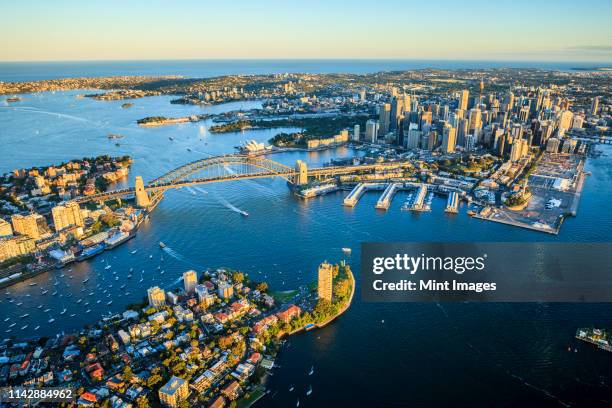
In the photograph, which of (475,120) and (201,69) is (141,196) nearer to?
(475,120)

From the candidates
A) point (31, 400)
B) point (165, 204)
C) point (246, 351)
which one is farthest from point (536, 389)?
point (165, 204)

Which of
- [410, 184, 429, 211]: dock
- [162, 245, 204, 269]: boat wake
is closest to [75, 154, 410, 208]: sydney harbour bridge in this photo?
[410, 184, 429, 211]: dock

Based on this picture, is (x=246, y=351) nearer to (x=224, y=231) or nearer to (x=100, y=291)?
(x=100, y=291)

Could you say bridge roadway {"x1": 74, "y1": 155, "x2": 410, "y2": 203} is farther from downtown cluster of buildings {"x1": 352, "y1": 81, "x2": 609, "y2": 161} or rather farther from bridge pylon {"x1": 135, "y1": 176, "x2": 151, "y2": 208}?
downtown cluster of buildings {"x1": 352, "y1": 81, "x2": 609, "y2": 161}

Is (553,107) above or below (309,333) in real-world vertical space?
above

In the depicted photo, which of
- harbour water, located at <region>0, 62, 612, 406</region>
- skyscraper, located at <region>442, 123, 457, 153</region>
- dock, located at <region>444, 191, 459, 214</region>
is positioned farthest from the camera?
skyscraper, located at <region>442, 123, 457, 153</region>
